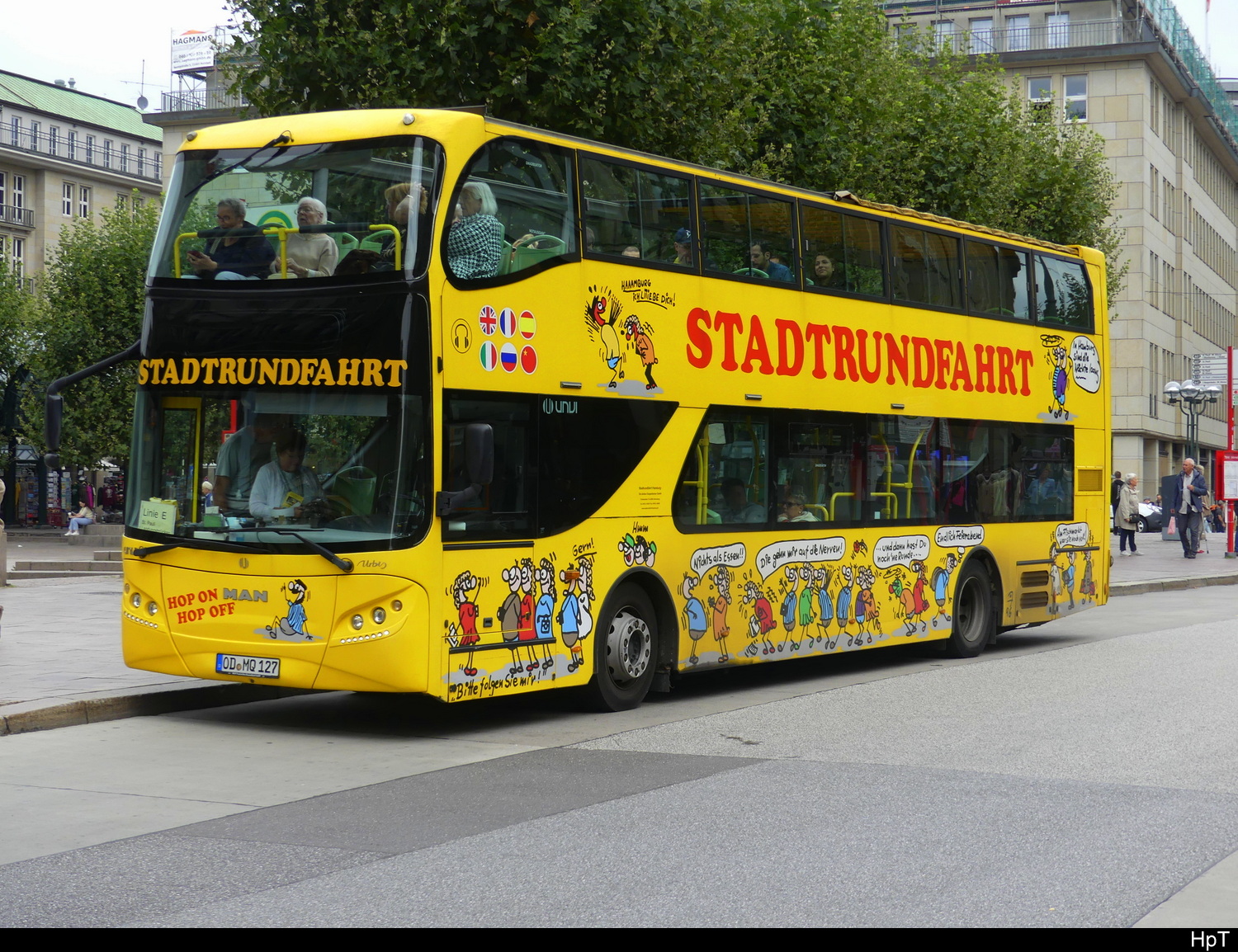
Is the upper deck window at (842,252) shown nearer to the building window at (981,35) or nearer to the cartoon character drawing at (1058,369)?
the cartoon character drawing at (1058,369)

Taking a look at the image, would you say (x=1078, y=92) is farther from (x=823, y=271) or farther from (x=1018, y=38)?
(x=823, y=271)

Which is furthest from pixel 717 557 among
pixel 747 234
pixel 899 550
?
pixel 899 550

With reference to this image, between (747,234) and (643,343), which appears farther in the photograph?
(747,234)

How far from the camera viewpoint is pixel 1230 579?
28.0 metres

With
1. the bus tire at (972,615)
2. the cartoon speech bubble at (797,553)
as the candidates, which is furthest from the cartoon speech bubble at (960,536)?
the cartoon speech bubble at (797,553)

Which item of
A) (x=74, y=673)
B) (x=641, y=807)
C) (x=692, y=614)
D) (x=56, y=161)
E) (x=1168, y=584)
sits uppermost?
(x=56, y=161)

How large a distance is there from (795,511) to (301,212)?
5.07 metres

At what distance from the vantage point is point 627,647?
37.0 feet

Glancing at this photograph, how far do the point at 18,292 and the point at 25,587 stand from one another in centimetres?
3347

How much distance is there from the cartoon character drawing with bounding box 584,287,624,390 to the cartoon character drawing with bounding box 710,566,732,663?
6.26 feet

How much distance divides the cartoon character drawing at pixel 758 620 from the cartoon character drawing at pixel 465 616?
10.5 feet

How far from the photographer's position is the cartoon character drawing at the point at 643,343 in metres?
11.3

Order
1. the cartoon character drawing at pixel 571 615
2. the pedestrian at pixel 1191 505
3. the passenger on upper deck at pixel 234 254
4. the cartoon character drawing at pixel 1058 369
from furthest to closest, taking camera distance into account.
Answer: the pedestrian at pixel 1191 505 < the cartoon character drawing at pixel 1058 369 < the cartoon character drawing at pixel 571 615 < the passenger on upper deck at pixel 234 254

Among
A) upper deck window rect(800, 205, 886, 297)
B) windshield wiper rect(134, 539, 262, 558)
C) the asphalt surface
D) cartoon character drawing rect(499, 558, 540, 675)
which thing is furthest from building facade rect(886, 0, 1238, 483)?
windshield wiper rect(134, 539, 262, 558)
